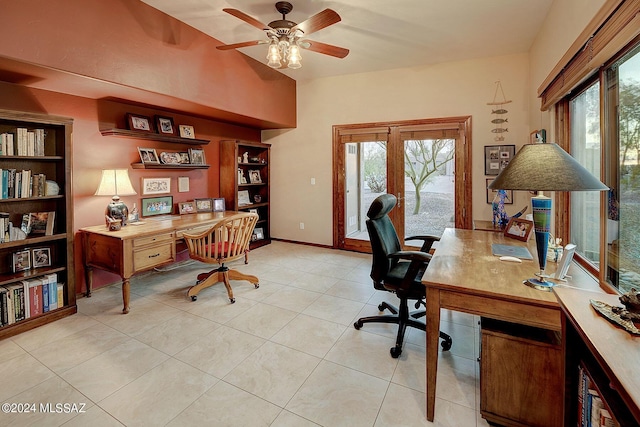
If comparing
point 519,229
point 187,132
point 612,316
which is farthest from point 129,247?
point 519,229

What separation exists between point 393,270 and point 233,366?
4.41 feet

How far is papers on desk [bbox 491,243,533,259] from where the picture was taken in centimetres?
194

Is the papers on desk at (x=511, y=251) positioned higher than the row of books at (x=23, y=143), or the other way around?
the row of books at (x=23, y=143)

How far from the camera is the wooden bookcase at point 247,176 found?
15.4 feet

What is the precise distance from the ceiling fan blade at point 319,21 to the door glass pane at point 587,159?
184 centimetres

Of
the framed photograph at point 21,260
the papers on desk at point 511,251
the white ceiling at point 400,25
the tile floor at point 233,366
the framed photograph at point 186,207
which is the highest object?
the white ceiling at point 400,25

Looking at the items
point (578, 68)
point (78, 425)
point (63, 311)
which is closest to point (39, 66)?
point (63, 311)

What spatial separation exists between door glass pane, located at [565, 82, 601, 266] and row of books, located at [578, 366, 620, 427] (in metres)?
1.33

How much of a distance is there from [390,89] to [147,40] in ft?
10.3

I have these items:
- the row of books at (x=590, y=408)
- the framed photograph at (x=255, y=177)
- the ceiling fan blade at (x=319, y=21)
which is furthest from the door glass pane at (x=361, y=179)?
the row of books at (x=590, y=408)

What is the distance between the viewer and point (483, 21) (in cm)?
310

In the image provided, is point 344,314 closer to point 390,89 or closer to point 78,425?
point 78,425

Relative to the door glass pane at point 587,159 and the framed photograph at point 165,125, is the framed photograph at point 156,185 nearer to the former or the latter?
the framed photograph at point 165,125

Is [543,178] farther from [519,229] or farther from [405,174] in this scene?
[405,174]
